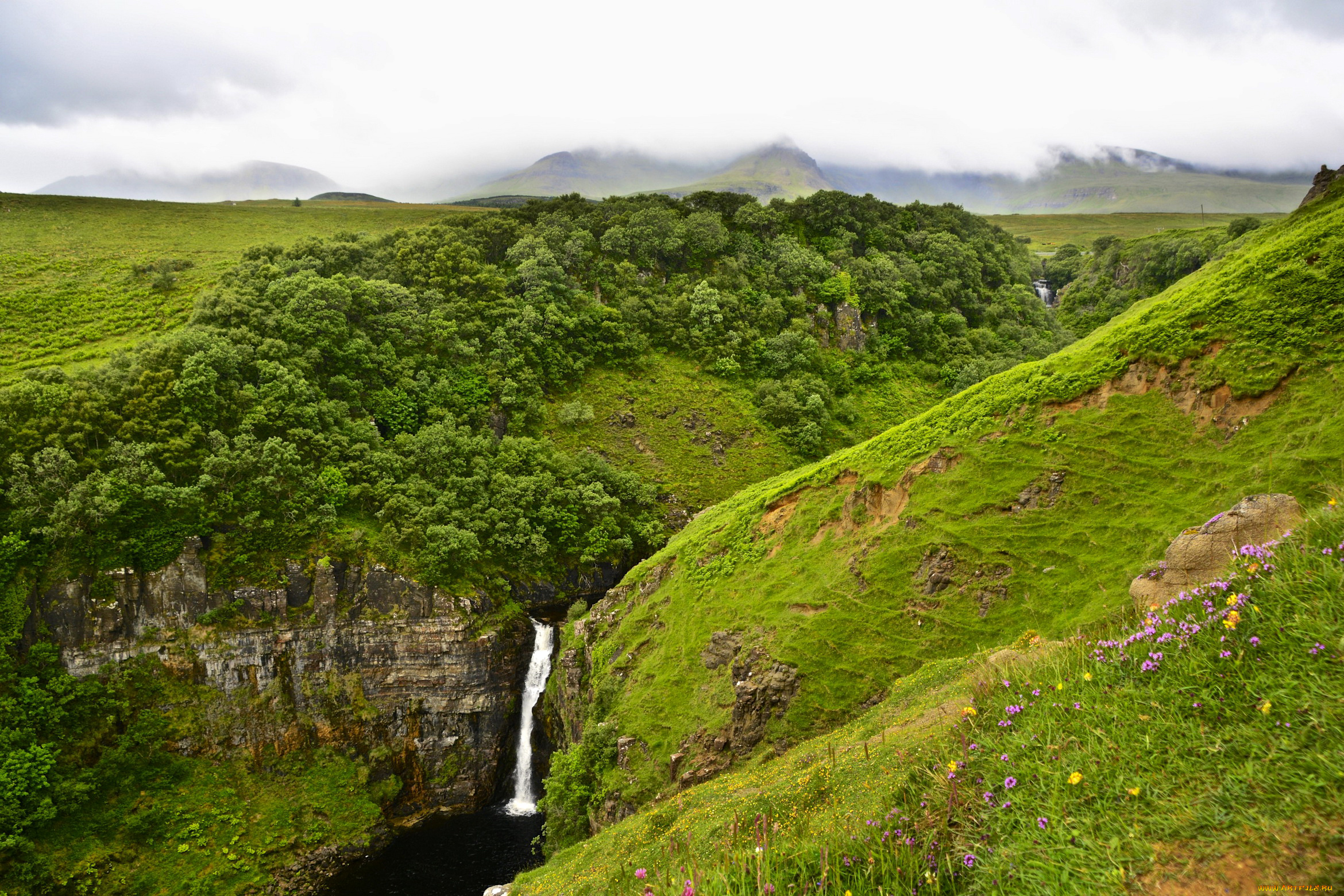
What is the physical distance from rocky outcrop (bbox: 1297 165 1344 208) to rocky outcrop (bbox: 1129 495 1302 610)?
84.6 ft

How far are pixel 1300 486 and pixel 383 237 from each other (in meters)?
75.0

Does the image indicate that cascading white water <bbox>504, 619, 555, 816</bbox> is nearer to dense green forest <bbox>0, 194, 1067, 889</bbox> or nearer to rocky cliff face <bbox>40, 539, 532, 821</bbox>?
rocky cliff face <bbox>40, 539, 532, 821</bbox>

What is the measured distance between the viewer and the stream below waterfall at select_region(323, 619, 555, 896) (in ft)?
121

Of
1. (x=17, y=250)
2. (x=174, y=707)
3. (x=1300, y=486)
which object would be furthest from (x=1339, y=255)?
(x=17, y=250)

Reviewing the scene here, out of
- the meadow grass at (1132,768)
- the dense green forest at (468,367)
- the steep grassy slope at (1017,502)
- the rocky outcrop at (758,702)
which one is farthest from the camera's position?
the dense green forest at (468,367)

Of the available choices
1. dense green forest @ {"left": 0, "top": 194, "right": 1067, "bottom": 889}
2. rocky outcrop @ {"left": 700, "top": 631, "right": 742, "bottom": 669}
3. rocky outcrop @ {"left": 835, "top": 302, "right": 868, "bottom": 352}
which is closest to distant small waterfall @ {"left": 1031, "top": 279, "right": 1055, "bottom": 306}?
dense green forest @ {"left": 0, "top": 194, "right": 1067, "bottom": 889}

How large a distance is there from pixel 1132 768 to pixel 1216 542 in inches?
462

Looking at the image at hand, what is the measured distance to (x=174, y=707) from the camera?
1518 inches

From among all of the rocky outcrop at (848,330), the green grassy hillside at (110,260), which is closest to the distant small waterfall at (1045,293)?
the rocky outcrop at (848,330)

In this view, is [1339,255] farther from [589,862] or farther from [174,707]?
[174,707]

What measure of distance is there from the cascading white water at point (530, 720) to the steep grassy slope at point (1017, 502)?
1334 centimetres

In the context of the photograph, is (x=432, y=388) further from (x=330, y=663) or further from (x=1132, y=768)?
(x=1132, y=768)

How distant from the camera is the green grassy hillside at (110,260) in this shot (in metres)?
53.0

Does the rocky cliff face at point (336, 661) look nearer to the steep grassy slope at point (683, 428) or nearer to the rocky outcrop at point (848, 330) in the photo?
the steep grassy slope at point (683, 428)
